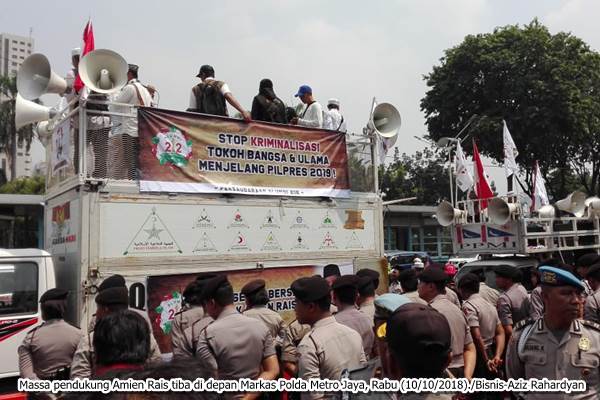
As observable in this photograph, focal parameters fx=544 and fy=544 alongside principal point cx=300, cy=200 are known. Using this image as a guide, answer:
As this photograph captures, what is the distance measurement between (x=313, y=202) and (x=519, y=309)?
278cm

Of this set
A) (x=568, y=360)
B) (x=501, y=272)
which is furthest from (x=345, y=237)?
(x=568, y=360)

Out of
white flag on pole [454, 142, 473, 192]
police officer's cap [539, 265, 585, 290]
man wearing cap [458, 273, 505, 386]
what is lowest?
man wearing cap [458, 273, 505, 386]

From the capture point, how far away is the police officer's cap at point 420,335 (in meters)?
1.89

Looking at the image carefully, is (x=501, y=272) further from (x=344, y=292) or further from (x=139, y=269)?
(x=139, y=269)

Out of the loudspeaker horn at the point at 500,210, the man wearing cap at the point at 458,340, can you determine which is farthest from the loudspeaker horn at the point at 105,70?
the loudspeaker horn at the point at 500,210

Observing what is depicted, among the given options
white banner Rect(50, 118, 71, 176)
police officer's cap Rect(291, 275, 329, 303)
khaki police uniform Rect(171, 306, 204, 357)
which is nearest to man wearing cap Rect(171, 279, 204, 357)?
khaki police uniform Rect(171, 306, 204, 357)

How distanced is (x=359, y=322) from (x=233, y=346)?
1.03m

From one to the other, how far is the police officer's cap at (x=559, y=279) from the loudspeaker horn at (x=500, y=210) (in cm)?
738

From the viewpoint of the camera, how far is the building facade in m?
30.8

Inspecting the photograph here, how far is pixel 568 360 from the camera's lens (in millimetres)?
2883

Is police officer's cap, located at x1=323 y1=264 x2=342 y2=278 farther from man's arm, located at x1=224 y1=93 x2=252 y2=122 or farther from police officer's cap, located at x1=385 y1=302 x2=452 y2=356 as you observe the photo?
police officer's cap, located at x1=385 y1=302 x2=452 y2=356

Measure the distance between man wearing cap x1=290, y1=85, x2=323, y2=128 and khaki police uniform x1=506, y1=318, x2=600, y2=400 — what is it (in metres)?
5.12

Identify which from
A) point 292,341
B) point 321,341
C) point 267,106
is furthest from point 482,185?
point 321,341

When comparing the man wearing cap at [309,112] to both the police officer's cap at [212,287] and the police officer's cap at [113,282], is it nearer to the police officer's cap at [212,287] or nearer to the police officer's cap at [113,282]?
the police officer's cap at [113,282]
